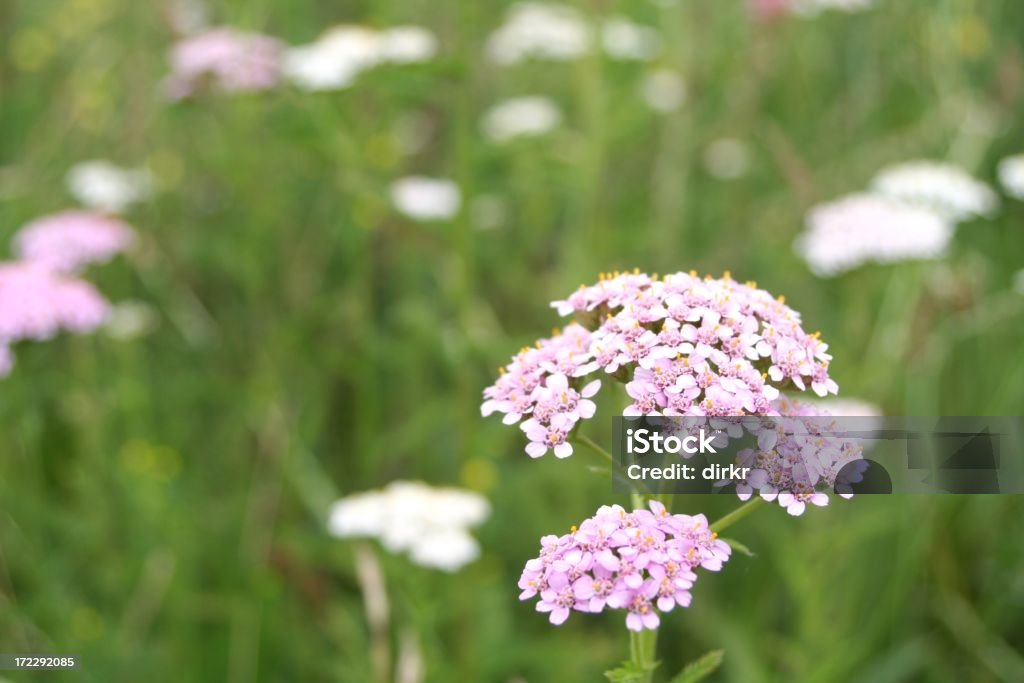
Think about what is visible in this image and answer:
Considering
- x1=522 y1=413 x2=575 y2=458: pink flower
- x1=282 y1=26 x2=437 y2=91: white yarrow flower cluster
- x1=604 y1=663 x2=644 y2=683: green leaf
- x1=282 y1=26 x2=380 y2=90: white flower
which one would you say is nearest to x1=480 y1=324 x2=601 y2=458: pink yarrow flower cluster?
x1=522 y1=413 x2=575 y2=458: pink flower

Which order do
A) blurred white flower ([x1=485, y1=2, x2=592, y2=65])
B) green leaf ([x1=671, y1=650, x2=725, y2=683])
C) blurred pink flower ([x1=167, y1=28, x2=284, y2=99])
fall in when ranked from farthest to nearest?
blurred white flower ([x1=485, y1=2, x2=592, y2=65]) < blurred pink flower ([x1=167, y1=28, x2=284, y2=99]) < green leaf ([x1=671, y1=650, x2=725, y2=683])

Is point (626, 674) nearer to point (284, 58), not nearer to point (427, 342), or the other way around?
point (427, 342)

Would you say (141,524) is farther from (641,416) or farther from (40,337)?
(641,416)

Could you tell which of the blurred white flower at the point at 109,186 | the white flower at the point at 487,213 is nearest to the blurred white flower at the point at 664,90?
the white flower at the point at 487,213

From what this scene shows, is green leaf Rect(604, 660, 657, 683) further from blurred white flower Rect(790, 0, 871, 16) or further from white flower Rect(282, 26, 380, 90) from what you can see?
blurred white flower Rect(790, 0, 871, 16)

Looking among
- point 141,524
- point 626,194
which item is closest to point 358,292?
point 141,524

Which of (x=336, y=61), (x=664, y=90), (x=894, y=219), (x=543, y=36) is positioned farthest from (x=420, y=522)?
(x=664, y=90)
